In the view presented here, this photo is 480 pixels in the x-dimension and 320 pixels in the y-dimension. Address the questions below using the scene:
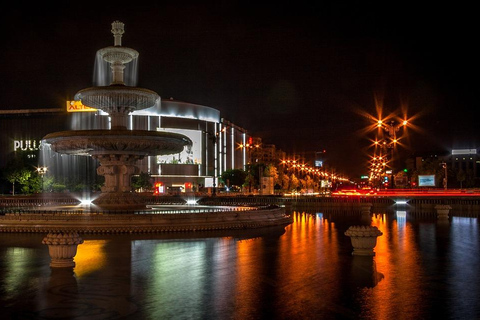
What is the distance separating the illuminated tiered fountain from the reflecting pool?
7.16 m

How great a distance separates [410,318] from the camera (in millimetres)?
7809

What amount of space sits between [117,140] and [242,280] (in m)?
15.1

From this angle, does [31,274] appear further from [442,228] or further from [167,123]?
[167,123]

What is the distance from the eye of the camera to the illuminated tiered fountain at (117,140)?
79.8 ft

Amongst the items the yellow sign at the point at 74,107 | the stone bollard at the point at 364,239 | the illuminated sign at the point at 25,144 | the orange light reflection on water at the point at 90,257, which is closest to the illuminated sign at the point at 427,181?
the stone bollard at the point at 364,239

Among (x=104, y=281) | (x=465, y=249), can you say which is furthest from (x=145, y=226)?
(x=465, y=249)

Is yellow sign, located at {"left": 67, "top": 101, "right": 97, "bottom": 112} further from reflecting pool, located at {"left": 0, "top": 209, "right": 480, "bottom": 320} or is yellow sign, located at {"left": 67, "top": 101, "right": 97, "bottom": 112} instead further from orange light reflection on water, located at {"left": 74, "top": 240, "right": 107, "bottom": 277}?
orange light reflection on water, located at {"left": 74, "top": 240, "right": 107, "bottom": 277}

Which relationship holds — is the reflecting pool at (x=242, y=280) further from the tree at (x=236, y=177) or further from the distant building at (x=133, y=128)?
the tree at (x=236, y=177)

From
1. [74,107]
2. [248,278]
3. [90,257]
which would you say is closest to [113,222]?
[90,257]

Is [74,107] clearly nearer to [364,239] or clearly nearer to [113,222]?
[113,222]

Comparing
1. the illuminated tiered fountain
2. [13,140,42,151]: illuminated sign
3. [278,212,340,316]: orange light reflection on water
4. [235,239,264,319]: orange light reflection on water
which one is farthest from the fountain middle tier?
[13,140,42,151]: illuminated sign

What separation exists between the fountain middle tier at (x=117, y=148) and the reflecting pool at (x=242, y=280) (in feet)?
23.4

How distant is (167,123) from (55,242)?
321 ft

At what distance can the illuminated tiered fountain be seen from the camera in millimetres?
24328
